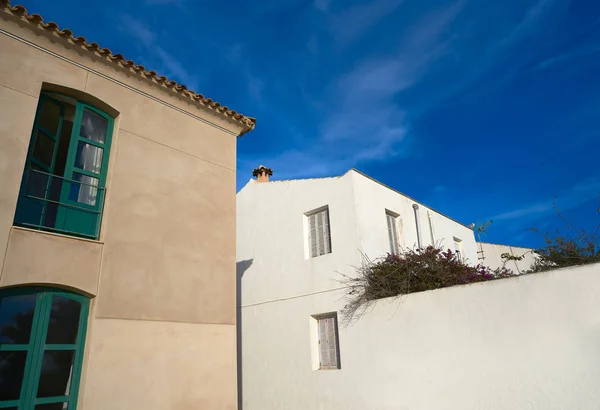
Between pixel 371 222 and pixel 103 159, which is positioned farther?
pixel 371 222

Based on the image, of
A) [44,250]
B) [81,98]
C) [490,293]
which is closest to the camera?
[44,250]

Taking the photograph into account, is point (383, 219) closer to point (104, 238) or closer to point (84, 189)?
point (104, 238)

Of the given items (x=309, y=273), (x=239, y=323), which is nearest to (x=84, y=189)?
(x=309, y=273)

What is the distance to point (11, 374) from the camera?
5203 mm

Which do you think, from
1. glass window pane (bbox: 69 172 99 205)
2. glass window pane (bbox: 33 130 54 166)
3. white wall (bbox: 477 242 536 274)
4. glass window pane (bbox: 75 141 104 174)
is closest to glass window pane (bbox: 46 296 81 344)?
glass window pane (bbox: 69 172 99 205)

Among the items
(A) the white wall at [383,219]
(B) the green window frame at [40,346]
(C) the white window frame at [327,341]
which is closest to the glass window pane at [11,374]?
(B) the green window frame at [40,346]

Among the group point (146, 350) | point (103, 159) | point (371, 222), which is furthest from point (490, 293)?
point (103, 159)

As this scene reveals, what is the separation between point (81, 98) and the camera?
6.91m

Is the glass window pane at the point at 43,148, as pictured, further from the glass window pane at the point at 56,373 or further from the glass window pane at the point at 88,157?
the glass window pane at the point at 56,373

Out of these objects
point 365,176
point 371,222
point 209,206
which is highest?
point 365,176

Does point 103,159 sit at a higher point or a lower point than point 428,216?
lower

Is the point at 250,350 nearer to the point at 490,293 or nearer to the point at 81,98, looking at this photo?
the point at 490,293

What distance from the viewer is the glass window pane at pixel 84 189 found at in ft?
21.2

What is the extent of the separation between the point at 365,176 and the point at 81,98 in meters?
7.80
